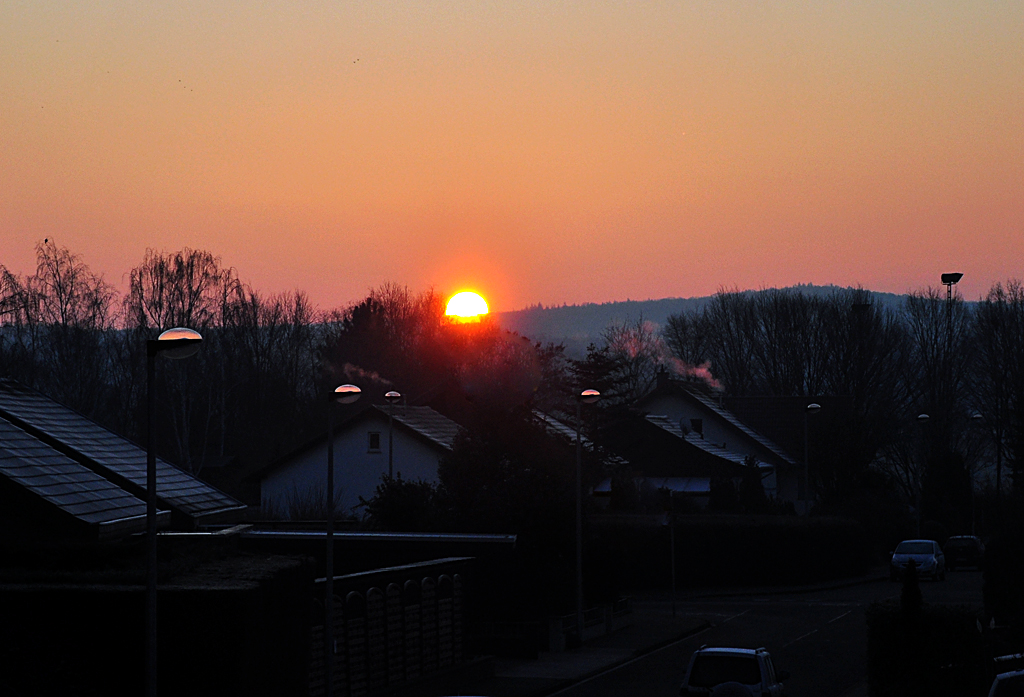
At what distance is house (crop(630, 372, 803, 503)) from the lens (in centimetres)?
6631

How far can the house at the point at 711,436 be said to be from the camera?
66312 millimetres

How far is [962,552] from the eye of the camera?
58.8 metres

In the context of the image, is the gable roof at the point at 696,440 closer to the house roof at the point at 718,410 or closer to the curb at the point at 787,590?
the house roof at the point at 718,410

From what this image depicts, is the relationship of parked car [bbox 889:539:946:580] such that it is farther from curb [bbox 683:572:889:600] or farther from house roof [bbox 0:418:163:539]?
house roof [bbox 0:418:163:539]

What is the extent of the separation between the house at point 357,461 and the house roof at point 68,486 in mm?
35778

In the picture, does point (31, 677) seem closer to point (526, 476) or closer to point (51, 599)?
point (51, 599)

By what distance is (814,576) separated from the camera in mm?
53594

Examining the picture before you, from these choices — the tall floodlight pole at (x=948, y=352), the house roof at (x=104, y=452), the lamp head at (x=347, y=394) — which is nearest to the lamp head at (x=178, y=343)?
the lamp head at (x=347, y=394)

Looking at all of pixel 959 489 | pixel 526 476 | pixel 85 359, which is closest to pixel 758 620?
pixel 526 476

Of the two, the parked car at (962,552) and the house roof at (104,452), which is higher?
the house roof at (104,452)

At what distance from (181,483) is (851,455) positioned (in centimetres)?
4982

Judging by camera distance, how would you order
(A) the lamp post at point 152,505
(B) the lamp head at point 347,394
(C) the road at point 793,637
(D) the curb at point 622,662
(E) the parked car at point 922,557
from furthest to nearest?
(E) the parked car at point 922,557
(C) the road at point 793,637
(D) the curb at point 622,662
(B) the lamp head at point 347,394
(A) the lamp post at point 152,505

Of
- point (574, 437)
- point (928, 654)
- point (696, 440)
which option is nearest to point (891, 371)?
point (696, 440)

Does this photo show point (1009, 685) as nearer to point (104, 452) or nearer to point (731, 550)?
point (104, 452)
